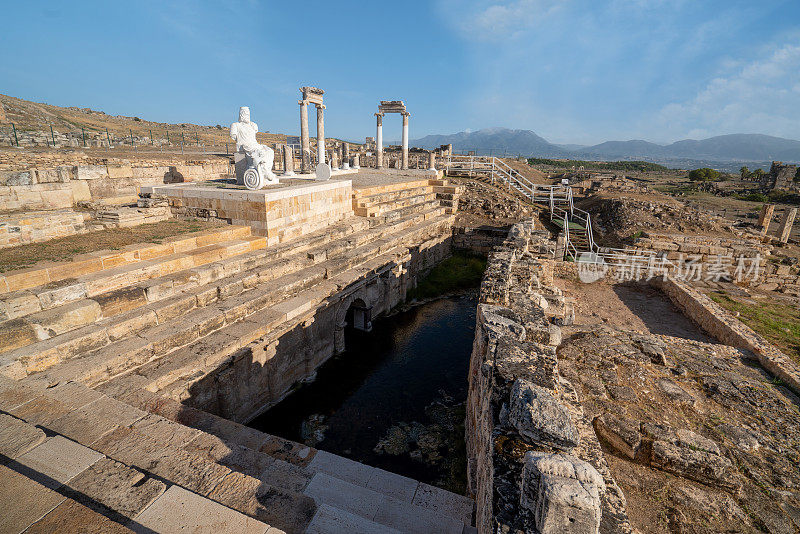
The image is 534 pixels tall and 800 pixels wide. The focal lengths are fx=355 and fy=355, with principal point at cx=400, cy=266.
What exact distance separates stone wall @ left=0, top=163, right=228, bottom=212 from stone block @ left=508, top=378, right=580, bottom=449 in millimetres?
11629

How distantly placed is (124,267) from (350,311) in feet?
20.4

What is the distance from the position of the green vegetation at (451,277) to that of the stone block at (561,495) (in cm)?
1187

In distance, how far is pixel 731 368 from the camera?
671 centimetres

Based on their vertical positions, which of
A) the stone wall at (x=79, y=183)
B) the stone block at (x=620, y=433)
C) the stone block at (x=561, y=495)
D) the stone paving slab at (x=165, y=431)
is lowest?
the stone block at (x=620, y=433)

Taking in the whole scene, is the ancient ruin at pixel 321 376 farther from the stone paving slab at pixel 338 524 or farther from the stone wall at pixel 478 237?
the stone wall at pixel 478 237

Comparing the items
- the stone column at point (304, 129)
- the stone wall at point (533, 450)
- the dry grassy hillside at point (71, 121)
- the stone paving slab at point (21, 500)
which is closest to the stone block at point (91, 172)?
the stone column at point (304, 129)

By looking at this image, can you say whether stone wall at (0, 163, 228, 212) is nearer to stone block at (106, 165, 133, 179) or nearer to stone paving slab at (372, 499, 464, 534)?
stone block at (106, 165, 133, 179)

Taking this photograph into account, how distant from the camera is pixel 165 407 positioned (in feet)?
16.1

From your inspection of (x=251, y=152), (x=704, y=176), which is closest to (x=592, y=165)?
(x=704, y=176)

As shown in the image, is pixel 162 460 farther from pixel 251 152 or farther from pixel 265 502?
pixel 251 152

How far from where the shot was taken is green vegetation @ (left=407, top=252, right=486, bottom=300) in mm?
15141

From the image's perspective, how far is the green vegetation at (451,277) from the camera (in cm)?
1514

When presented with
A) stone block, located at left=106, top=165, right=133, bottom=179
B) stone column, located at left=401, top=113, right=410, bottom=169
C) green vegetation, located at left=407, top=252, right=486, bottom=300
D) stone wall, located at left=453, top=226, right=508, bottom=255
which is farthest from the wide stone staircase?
stone column, located at left=401, top=113, right=410, bottom=169

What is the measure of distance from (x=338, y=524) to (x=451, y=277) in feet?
46.4
